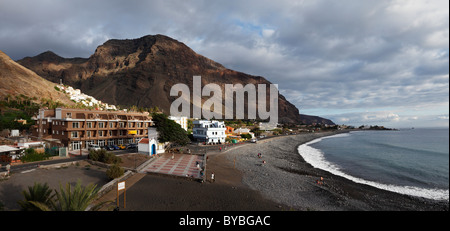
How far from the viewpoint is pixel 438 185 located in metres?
25.0

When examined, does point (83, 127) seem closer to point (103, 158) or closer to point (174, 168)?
point (103, 158)

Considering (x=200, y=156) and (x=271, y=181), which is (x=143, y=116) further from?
(x=271, y=181)

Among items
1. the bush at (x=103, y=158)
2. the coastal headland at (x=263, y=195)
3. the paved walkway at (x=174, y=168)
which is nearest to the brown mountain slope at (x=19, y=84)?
the bush at (x=103, y=158)

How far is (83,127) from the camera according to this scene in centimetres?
3472

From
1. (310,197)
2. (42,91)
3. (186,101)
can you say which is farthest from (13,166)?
(186,101)

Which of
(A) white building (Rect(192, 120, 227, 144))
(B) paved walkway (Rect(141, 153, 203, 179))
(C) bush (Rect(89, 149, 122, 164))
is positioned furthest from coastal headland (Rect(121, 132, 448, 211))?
(A) white building (Rect(192, 120, 227, 144))

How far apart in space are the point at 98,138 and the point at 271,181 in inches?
1262

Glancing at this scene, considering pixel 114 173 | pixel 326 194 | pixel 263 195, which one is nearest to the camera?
pixel 114 173

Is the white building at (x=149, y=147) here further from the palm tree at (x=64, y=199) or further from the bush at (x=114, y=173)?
the palm tree at (x=64, y=199)

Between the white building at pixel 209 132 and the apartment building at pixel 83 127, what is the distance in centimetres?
1631

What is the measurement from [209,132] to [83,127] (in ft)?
88.5

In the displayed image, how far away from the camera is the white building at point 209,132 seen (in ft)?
171

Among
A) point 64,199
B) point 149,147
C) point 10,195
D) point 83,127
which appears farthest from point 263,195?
point 83,127

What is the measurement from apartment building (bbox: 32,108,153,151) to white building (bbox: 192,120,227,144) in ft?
53.5
